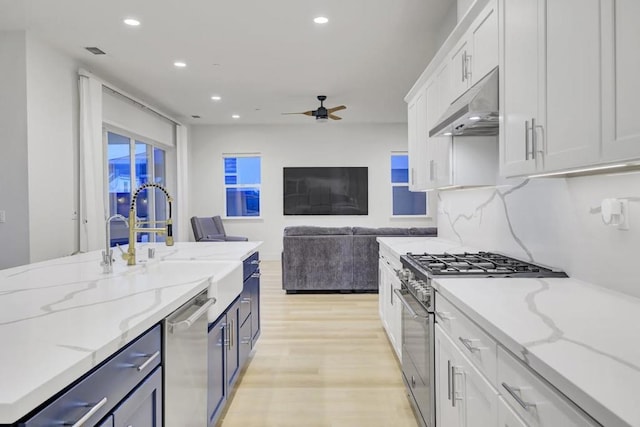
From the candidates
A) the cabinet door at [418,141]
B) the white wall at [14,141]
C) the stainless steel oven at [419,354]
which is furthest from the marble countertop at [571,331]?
the white wall at [14,141]

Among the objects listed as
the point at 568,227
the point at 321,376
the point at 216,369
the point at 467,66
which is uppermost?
the point at 467,66

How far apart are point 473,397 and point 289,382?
5.76 feet

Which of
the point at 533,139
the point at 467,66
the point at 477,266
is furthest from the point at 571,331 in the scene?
the point at 467,66

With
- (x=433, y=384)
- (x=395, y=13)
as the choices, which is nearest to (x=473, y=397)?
(x=433, y=384)

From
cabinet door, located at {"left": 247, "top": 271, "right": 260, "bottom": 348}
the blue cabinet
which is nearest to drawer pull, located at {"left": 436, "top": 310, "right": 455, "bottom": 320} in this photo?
the blue cabinet

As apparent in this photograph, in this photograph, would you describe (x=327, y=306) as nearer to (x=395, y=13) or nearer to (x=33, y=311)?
(x=395, y=13)

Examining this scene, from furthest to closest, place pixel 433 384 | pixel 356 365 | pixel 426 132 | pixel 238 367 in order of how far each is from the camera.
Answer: pixel 426 132
pixel 356 365
pixel 238 367
pixel 433 384

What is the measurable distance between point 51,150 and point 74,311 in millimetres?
4164

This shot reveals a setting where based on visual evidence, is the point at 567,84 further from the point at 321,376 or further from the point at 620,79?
the point at 321,376

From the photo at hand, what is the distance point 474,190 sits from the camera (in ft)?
9.87

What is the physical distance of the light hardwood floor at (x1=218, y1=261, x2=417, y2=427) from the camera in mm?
2395

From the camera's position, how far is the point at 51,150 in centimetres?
461

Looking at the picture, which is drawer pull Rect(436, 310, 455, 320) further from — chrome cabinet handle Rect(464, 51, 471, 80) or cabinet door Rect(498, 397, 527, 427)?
chrome cabinet handle Rect(464, 51, 471, 80)

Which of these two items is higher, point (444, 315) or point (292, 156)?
point (292, 156)
